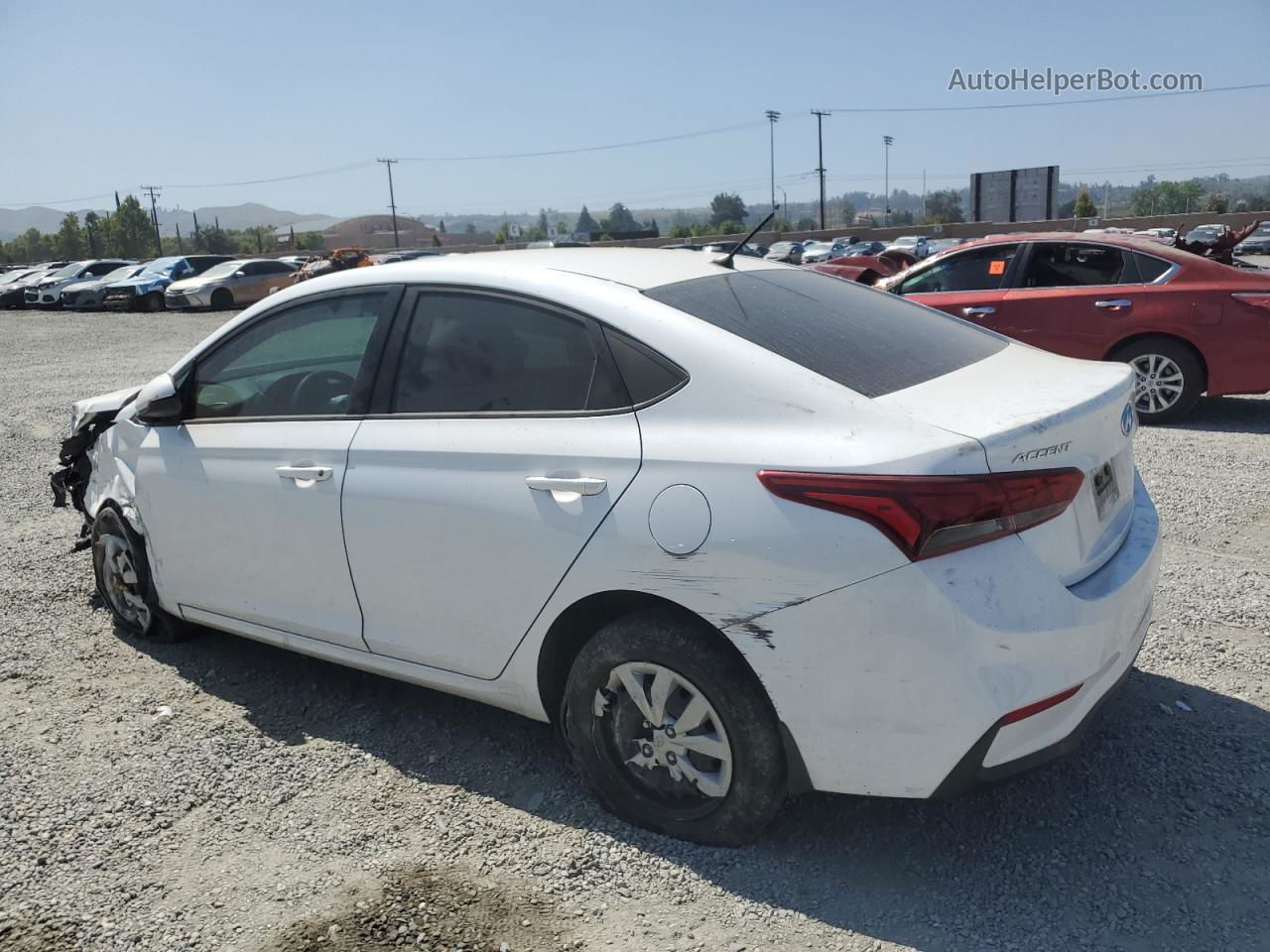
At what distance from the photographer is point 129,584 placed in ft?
14.9

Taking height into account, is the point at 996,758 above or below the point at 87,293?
below

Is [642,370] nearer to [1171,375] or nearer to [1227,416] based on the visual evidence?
[1171,375]

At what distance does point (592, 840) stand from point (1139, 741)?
182cm

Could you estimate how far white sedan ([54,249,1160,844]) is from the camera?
246 centimetres

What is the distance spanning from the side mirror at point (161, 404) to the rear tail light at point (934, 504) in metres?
2.73

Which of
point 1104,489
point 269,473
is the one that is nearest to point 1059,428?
point 1104,489

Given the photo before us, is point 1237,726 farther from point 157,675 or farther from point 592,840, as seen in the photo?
point 157,675

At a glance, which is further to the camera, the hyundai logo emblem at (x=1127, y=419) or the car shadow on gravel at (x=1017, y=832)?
the hyundai logo emblem at (x=1127, y=419)

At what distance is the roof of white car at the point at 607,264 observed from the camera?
10.8 feet

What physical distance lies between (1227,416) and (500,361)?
7.75 meters

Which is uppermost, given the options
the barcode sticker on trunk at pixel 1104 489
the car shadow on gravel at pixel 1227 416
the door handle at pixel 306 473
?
the door handle at pixel 306 473

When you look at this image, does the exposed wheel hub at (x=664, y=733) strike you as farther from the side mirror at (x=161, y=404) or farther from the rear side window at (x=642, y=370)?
the side mirror at (x=161, y=404)

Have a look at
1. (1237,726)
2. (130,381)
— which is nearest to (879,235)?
(130,381)

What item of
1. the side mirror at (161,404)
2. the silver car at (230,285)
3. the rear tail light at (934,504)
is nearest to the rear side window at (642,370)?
the rear tail light at (934,504)
